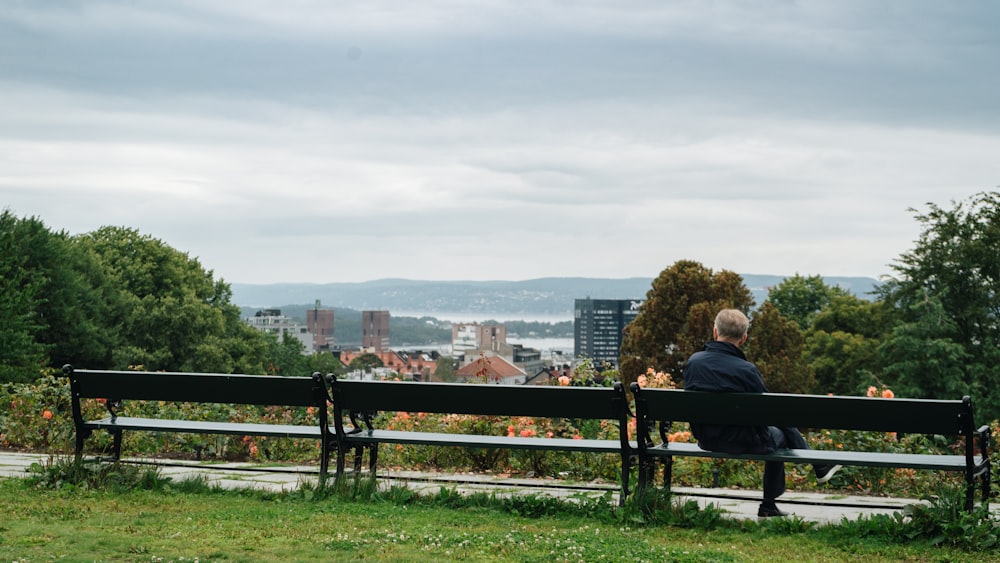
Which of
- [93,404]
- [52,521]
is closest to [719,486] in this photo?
[52,521]

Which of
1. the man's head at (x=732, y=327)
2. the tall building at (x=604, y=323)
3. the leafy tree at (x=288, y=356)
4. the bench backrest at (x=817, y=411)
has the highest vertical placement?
the tall building at (x=604, y=323)

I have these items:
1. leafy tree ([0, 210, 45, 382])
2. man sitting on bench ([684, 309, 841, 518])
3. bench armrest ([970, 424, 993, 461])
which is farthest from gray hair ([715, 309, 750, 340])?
leafy tree ([0, 210, 45, 382])

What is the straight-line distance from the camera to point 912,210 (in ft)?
131

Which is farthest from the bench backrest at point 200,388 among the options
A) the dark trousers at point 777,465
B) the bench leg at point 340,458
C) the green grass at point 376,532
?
the dark trousers at point 777,465

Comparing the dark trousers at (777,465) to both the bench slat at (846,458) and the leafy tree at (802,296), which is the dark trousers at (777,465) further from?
the leafy tree at (802,296)

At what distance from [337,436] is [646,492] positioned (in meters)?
2.15

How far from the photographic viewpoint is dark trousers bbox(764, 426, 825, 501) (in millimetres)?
5809

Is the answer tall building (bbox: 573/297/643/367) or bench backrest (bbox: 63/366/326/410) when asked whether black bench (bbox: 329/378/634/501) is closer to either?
bench backrest (bbox: 63/366/326/410)

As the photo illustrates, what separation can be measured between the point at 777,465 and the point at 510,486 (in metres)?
1.87

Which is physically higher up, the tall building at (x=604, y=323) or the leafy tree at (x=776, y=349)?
the tall building at (x=604, y=323)

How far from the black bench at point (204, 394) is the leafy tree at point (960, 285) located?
1312 inches

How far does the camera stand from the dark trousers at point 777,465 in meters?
5.81

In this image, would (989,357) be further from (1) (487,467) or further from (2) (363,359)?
(2) (363,359)

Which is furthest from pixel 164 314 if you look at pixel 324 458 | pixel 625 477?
pixel 625 477
